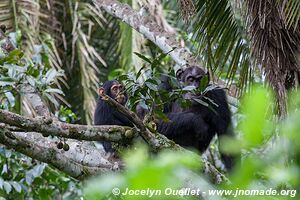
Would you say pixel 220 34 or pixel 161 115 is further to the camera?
pixel 220 34

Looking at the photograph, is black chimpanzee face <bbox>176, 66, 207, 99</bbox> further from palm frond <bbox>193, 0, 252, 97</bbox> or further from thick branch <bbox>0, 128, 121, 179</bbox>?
thick branch <bbox>0, 128, 121, 179</bbox>

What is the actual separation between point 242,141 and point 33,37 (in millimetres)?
6367

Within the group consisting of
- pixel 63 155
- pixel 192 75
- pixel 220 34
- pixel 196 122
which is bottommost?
pixel 196 122

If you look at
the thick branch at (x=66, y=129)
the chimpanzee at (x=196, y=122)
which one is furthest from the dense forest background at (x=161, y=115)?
the chimpanzee at (x=196, y=122)

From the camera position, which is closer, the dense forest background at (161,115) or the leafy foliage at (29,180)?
the dense forest background at (161,115)

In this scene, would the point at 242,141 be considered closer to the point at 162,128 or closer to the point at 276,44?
the point at 276,44

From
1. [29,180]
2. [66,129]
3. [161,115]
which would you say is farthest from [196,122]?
[66,129]

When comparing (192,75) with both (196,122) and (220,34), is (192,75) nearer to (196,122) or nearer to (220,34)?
(196,122)

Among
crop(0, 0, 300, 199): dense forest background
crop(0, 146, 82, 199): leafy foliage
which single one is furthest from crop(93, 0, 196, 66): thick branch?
crop(0, 146, 82, 199): leafy foliage

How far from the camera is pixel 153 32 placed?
3.88 meters

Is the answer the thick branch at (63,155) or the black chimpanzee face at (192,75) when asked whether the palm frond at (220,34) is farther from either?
the thick branch at (63,155)

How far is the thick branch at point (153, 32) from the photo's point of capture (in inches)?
150

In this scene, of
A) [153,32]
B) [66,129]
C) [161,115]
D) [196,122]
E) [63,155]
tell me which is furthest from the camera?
[196,122]

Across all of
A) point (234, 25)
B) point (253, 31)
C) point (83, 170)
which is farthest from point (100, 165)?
point (234, 25)
